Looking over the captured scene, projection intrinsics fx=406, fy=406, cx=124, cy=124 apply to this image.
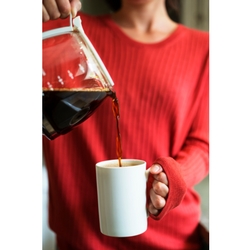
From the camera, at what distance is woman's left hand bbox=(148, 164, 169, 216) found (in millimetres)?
541

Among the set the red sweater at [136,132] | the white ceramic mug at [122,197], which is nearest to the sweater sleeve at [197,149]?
the red sweater at [136,132]

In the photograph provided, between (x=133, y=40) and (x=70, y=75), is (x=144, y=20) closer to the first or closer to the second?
(x=133, y=40)

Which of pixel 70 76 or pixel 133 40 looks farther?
pixel 133 40

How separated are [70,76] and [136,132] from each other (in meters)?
0.15

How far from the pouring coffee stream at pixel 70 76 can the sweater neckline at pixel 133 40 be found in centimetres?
10

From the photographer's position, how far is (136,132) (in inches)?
25.1

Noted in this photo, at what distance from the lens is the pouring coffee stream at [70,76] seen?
53 centimetres

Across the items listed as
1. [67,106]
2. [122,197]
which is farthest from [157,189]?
[67,106]

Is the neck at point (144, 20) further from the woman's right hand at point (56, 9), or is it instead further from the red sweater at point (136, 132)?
the woman's right hand at point (56, 9)
